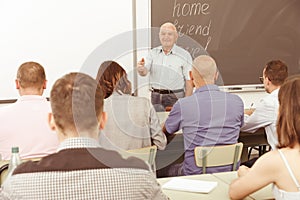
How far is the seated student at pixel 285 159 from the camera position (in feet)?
5.83

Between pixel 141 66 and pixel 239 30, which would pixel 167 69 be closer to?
pixel 141 66

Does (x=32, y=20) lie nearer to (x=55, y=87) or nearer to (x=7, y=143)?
(x=7, y=143)

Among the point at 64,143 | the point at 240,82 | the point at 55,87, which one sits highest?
the point at 55,87

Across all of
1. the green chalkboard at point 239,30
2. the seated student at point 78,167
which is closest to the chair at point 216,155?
the seated student at point 78,167

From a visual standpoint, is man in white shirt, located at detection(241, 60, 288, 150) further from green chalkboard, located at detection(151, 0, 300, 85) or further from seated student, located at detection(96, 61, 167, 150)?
green chalkboard, located at detection(151, 0, 300, 85)

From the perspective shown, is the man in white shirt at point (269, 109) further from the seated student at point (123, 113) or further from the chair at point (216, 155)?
the seated student at point (123, 113)

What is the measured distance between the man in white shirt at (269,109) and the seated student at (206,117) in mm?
329

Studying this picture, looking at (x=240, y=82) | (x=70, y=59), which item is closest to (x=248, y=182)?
(x=70, y=59)

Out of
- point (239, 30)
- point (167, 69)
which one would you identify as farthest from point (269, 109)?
point (239, 30)

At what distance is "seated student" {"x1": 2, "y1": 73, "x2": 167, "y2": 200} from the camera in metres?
1.30

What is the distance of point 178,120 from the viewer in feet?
9.41

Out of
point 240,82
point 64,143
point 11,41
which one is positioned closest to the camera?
point 64,143

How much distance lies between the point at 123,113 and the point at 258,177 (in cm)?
90

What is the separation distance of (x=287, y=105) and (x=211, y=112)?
95cm
